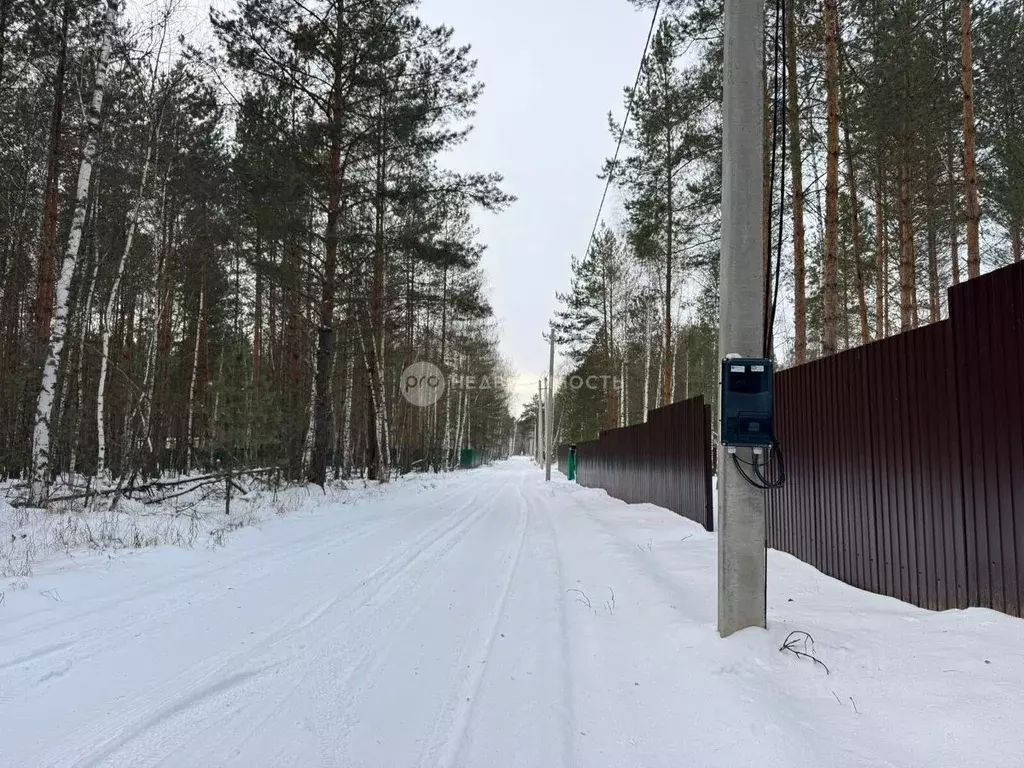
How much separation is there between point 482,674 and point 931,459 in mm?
3346

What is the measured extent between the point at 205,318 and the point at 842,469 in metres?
20.9

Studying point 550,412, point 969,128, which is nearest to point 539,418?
point 550,412

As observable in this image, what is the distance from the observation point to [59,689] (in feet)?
9.53

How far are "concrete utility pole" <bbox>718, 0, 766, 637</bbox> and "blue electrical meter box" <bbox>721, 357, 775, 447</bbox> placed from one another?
11 centimetres

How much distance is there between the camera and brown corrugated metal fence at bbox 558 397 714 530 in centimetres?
891

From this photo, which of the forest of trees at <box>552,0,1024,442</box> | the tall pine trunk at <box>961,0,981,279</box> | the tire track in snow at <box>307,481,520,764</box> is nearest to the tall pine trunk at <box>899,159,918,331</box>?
the forest of trees at <box>552,0,1024,442</box>

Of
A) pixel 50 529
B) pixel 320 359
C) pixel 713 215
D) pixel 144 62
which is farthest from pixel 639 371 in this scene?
pixel 50 529

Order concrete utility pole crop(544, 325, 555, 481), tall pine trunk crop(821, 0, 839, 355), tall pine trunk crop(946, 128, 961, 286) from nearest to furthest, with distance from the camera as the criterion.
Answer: tall pine trunk crop(821, 0, 839, 355) < tall pine trunk crop(946, 128, 961, 286) < concrete utility pole crop(544, 325, 555, 481)

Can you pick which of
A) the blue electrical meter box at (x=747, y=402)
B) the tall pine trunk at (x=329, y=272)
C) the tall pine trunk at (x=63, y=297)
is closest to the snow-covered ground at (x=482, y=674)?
the blue electrical meter box at (x=747, y=402)

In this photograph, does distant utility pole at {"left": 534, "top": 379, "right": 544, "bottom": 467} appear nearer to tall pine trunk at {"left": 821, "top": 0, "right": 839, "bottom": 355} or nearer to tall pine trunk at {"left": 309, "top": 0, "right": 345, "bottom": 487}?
tall pine trunk at {"left": 309, "top": 0, "right": 345, "bottom": 487}

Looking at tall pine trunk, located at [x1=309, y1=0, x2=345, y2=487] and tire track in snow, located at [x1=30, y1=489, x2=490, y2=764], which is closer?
tire track in snow, located at [x1=30, y1=489, x2=490, y2=764]

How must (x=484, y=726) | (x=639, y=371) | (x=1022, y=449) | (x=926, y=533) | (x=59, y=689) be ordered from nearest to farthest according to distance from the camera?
(x=484, y=726) → (x=59, y=689) → (x=1022, y=449) → (x=926, y=533) → (x=639, y=371)

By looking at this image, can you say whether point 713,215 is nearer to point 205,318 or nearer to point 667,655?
point 667,655

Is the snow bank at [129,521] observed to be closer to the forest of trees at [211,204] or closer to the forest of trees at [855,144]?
the forest of trees at [211,204]
